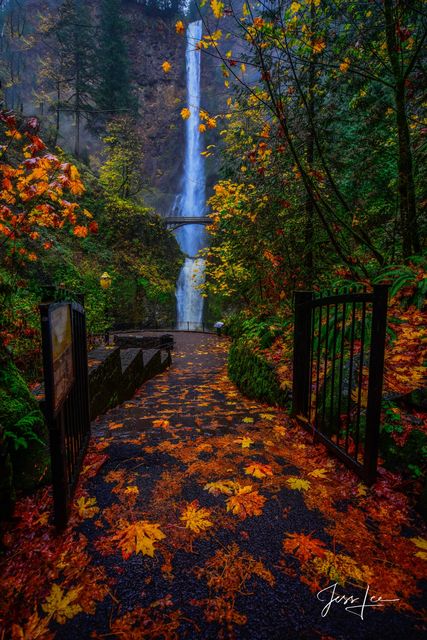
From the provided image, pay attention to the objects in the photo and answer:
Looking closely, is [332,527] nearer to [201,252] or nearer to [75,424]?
[75,424]

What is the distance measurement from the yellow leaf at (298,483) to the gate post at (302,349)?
1105 mm

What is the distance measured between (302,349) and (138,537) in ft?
7.71

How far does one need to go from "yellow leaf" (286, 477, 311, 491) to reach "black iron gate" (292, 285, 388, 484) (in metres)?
0.41

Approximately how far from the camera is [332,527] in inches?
75.2

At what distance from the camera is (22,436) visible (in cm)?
222

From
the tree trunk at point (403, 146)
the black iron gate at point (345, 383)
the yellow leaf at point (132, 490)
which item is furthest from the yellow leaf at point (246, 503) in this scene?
the tree trunk at point (403, 146)

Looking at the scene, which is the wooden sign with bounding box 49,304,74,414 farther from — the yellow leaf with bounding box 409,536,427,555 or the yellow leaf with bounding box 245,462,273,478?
the yellow leaf with bounding box 409,536,427,555

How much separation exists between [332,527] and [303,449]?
1.11 m

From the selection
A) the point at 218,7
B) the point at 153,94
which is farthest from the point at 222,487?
the point at 153,94

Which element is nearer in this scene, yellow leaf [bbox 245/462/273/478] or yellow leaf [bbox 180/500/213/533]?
yellow leaf [bbox 180/500/213/533]

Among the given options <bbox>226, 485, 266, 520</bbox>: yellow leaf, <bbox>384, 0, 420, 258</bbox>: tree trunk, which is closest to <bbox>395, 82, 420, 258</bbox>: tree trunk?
<bbox>384, 0, 420, 258</bbox>: tree trunk

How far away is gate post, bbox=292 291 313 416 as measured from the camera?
3412mm

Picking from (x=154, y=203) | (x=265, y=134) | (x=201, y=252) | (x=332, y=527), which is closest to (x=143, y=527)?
(x=332, y=527)

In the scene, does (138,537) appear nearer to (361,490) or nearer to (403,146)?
(361,490)
